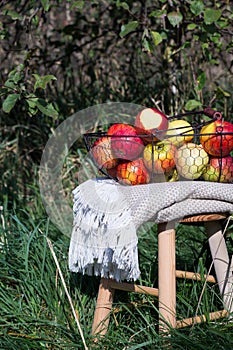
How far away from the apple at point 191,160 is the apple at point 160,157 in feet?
0.07

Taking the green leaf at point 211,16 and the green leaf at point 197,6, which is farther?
the green leaf at point 197,6

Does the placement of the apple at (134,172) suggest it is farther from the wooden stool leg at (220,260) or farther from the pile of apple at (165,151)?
the wooden stool leg at (220,260)

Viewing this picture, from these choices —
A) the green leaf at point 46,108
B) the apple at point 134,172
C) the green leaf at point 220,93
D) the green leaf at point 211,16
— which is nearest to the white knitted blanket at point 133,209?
the apple at point 134,172

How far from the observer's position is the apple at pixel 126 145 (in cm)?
181

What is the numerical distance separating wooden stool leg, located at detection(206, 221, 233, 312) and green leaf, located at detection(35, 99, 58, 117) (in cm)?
77

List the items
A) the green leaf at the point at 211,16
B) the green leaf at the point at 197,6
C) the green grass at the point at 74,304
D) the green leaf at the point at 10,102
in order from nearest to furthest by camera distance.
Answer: the green grass at the point at 74,304
the green leaf at the point at 10,102
the green leaf at the point at 211,16
the green leaf at the point at 197,6

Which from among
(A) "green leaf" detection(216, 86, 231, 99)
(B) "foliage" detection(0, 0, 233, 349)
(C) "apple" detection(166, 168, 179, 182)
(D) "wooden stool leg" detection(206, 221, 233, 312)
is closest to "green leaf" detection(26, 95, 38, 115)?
(B) "foliage" detection(0, 0, 233, 349)

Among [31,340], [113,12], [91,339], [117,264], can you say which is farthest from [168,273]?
[113,12]

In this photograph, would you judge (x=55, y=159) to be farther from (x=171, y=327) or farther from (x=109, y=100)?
(x=171, y=327)

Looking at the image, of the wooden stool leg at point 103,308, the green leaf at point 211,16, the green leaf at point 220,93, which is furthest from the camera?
the green leaf at point 220,93

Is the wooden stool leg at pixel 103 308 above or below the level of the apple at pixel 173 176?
below

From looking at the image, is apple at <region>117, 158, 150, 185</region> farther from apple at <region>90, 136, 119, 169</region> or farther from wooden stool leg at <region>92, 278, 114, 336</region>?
wooden stool leg at <region>92, 278, 114, 336</region>

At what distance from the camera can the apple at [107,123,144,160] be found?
1809 millimetres

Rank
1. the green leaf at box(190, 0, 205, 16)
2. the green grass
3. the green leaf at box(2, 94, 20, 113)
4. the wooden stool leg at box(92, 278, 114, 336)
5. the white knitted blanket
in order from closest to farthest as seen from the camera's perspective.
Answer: the white knitted blanket → the green grass → the wooden stool leg at box(92, 278, 114, 336) → the green leaf at box(2, 94, 20, 113) → the green leaf at box(190, 0, 205, 16)
